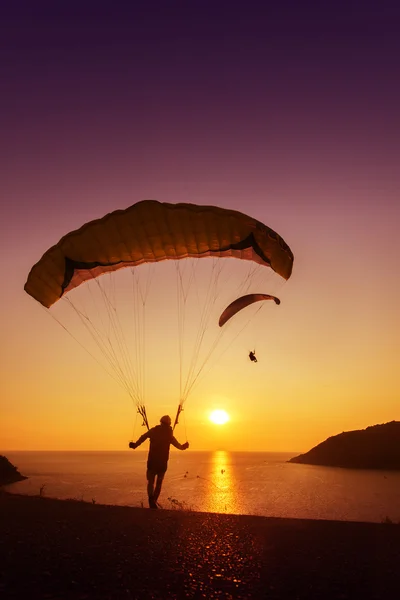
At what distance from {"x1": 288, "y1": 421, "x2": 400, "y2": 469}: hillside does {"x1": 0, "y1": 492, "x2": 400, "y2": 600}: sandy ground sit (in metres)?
150

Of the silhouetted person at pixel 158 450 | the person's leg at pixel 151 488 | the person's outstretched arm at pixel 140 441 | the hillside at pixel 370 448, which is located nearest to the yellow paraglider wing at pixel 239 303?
the silhouetted person at pixel 158 450

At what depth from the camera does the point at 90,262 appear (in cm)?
1241

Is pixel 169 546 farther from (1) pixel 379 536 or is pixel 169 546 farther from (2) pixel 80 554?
(1) pixel 379 536

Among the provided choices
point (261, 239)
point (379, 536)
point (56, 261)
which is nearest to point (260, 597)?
point (379, 536)

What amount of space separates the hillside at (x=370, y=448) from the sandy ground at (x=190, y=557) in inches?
5916

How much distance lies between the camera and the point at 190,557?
18.9ft

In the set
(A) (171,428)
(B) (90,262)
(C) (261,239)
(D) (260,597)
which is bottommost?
(D) (260,597)

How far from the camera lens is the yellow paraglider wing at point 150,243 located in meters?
11.9

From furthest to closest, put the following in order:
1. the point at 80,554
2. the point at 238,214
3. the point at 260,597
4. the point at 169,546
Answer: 1. the point at 238,214
2. the point at 169,546
3. the point at 80,554
4. the point at 260,597

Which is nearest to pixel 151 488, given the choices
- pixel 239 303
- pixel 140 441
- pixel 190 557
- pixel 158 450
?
pixel 158 450

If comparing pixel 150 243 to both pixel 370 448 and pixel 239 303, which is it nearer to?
pixel 239 303

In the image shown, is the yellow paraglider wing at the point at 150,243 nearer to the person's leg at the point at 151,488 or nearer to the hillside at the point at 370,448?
the person's leg at the point at 151,488

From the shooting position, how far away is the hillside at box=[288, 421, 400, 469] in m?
140

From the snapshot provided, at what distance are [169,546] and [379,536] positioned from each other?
3809 mm
